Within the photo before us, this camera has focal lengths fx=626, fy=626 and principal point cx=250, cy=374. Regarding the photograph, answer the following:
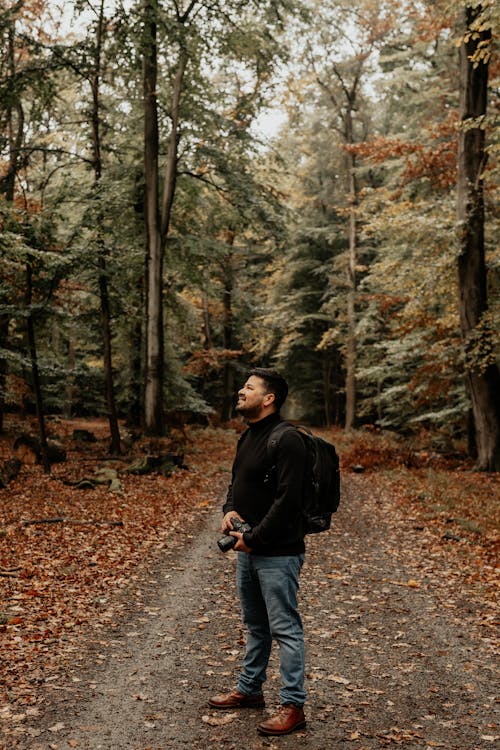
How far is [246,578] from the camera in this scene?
4137mm

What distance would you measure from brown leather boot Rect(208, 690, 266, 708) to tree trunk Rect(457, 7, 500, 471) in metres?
10.3

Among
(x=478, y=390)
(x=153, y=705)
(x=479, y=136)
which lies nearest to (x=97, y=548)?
(x=153, y=705)

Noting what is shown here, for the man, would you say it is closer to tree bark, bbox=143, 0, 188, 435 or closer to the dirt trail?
the dirt trail

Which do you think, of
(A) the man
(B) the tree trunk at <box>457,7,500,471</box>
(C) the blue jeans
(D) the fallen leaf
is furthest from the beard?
(B) the tree trunk at <box>457,7,500,471</box>

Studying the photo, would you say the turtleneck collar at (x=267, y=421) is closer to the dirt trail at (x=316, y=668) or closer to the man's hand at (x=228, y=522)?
the man's hand at (x=228, y=522)

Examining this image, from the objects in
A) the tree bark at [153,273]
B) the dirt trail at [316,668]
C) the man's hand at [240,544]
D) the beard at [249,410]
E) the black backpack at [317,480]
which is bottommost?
the dirt trail at [316,668]

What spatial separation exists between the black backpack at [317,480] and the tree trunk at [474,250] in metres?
10.1

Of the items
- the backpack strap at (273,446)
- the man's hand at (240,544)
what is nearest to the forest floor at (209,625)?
the man's hand at (240,544)

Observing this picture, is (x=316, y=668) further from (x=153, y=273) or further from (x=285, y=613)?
(x=153, y=273)

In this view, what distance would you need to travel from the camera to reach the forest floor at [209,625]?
13.3 ft

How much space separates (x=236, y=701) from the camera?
4242 millimetres

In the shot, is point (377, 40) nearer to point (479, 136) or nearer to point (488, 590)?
point (479, 136)

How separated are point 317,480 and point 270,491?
317 millimetres

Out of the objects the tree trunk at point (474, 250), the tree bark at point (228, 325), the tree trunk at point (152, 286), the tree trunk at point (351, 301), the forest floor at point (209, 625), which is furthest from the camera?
the tree bark at point (228, 325)
